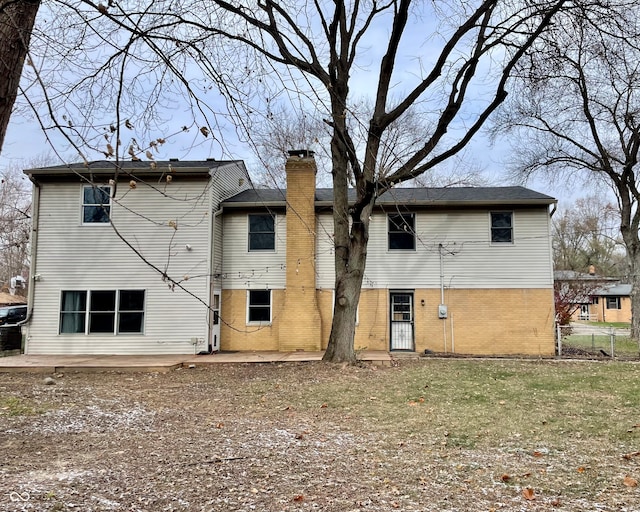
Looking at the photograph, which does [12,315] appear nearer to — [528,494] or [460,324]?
[460,324]

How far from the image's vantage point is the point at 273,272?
15.8m

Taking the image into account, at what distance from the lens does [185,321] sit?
14.7 meters

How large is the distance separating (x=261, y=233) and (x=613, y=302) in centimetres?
3876

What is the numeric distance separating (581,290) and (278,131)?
22099 mm

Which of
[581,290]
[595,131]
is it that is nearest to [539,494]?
[595,131]

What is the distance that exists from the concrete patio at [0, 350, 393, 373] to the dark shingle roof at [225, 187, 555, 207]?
4.46 meters

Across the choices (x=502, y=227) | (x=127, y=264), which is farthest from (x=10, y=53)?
(x=502, y=227)

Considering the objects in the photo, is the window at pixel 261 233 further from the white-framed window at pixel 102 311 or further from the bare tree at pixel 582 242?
the bare tree at pixel 582 242

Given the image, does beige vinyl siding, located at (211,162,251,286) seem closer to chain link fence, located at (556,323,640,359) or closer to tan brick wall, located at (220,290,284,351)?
tan brick wall, located at (220,290,284,351)

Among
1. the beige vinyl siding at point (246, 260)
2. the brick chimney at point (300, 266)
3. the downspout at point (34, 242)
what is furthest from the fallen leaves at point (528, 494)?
the downspout at point (34, 242)

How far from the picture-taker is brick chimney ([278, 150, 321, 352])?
15.0m

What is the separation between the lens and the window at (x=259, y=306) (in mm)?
15680

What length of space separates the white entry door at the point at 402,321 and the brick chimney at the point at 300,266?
242cm

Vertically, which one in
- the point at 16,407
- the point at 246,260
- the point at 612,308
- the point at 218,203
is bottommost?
the point at 16,407
